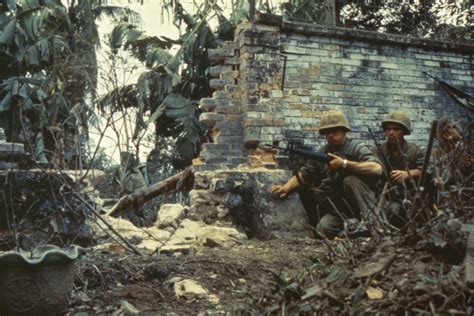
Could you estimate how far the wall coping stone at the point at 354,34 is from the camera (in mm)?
5863

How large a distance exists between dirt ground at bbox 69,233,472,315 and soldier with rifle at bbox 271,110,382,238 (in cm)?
39

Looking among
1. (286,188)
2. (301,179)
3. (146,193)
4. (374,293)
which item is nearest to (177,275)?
(374,293)

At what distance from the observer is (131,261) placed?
4059 mm

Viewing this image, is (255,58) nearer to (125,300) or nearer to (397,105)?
(397,105)

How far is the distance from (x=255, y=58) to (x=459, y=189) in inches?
143

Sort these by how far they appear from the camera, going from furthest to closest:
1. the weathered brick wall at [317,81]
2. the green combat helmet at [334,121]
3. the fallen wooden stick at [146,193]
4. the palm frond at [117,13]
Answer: the palm frond at [117,13] → the fallen wooden stick at [146,193] → the weathered brick wall at [317,81] → the green combat helmet at [334,121]

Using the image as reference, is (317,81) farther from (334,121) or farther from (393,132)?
(393,132)

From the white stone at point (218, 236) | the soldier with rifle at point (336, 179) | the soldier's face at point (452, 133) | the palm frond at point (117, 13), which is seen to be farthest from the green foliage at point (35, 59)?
the soldier's face at point (452, 133)

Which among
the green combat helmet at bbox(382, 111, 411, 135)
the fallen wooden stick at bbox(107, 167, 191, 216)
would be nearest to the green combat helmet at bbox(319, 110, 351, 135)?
the green combat helmet at bbox(382, 111, 411, 135)

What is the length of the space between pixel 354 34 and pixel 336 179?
218 centimetres

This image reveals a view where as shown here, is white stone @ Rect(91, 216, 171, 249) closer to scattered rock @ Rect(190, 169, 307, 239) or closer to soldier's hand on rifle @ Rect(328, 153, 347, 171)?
scattered rock @ Rect(190, 169, 307, 239)

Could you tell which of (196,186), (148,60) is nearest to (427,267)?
(196,186)

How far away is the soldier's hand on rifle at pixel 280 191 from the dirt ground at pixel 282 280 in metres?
0.49

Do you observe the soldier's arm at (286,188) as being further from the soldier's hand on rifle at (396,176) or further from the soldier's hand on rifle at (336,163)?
the soldier's hand on rifle at (396,176)
